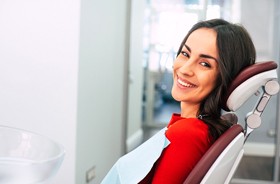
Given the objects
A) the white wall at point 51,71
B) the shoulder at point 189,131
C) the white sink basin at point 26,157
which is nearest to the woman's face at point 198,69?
the shoulder at point 189,131

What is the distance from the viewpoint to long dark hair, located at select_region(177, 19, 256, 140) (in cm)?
101

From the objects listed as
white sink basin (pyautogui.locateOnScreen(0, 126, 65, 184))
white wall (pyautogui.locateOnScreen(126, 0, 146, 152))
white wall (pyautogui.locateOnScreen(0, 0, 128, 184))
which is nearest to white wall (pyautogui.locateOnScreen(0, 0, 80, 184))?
white wall (pyautogui.locateOnScreen(0, 0, 128, 184))

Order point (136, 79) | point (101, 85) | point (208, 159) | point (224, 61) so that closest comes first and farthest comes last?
point (208, 159) → point (224, 61) → point (101, 85) → point (136, 79)

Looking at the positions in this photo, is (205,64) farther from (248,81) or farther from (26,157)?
(26,157)

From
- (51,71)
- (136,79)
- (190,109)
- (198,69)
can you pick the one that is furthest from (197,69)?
(136,79)

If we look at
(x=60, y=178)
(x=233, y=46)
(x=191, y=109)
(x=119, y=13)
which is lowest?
(x=60, y=178)

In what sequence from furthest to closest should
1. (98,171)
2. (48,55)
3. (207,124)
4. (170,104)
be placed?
1. (170,104)
2. (98,171)
3. (48,55)
4. (207,124)

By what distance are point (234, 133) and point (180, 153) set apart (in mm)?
159

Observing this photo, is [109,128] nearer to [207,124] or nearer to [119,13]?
[119,13]

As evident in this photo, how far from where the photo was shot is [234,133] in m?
0.95

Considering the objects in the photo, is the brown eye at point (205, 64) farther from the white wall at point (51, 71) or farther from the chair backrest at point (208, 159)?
the white wall at point (51, 71)

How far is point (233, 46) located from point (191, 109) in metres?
0.23

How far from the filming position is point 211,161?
90 cm

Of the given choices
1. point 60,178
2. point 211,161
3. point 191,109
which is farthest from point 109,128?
point 211,161
